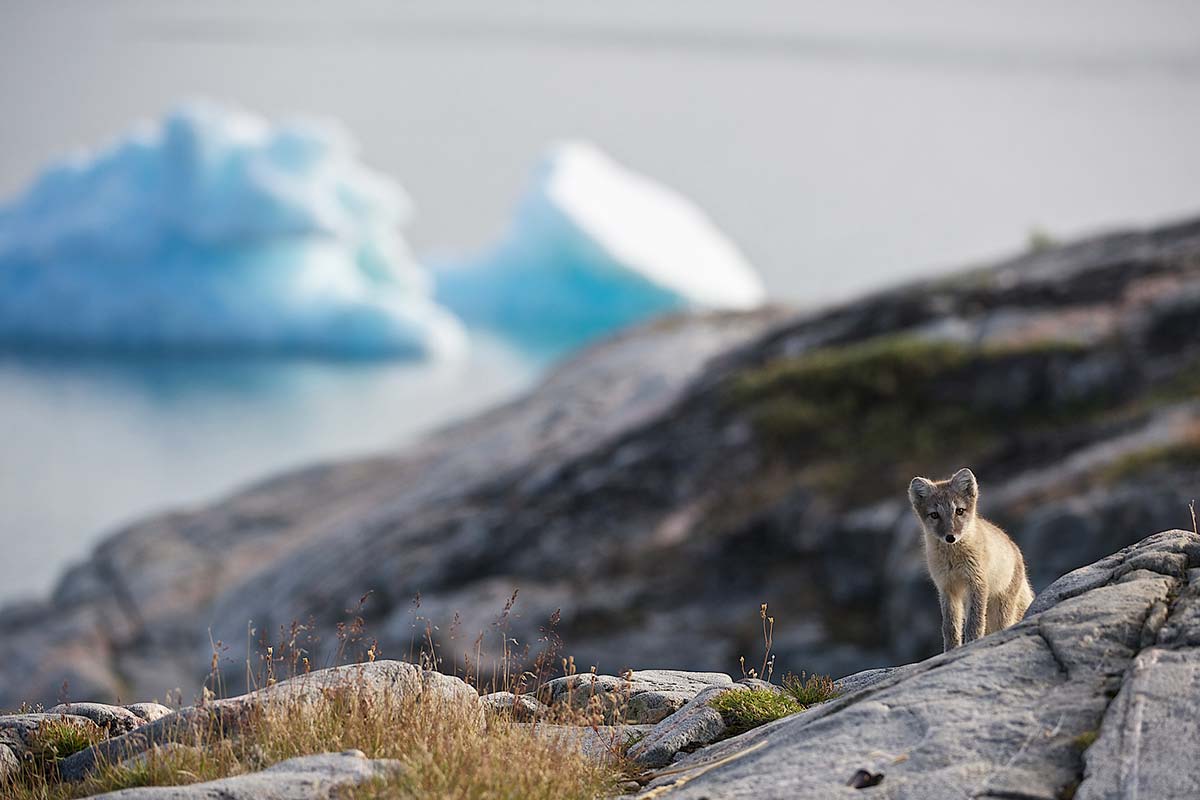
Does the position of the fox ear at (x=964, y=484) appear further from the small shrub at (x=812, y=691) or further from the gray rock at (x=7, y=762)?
the gray rock at (x=7, y=762)

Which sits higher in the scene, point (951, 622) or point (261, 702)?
point (261, 702)

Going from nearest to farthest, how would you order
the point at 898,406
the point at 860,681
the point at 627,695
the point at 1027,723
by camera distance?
1. the point at 1027,723
2. the point at 627,695
3. the point at 860,681
4. the point at 898,406

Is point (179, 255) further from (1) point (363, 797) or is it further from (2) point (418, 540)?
(1) point (363, 797)

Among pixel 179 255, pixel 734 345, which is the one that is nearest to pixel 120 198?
pixel 179 255

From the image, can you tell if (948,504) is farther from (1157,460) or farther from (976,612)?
(1157,460)

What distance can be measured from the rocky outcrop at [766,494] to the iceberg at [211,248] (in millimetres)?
41710

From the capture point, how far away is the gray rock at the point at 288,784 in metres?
6.63

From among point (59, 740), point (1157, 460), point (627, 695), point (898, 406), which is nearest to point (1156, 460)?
point (1157, 460)

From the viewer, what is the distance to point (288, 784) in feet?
22.0

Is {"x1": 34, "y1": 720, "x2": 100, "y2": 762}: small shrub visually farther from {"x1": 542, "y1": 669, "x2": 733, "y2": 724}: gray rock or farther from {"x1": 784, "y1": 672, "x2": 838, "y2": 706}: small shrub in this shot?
{"x1": 784, "y1": 672, "x2": 838, "y2": 706}: small shrub

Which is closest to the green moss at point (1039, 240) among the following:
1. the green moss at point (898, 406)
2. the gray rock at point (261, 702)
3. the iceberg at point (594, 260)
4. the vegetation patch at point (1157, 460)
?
the green moss at point (898, 406)

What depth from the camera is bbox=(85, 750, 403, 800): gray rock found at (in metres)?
6.63

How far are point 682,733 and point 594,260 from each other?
2681 inches

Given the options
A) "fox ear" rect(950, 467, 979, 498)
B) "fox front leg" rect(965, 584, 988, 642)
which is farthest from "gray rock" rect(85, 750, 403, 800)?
"fox ear" rect(950, 467, 979, 498)
